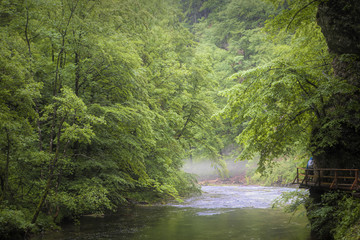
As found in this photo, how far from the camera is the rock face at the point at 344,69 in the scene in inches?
380

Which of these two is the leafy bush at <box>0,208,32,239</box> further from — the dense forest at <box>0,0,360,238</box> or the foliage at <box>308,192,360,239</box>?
the foliage at <box>308,192,360,239</box>

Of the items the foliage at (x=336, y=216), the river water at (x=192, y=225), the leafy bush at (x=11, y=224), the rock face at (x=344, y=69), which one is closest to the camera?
the foliage at (x=336, y=216)

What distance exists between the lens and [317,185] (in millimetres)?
10719

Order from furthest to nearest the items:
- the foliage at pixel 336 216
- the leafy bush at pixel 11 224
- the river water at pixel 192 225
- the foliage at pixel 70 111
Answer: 1. the river water at pixel 192 225
2. the foliage at pixel 70 111
3. the leafy bush at pixel 11 224
4. the foliage at pixel 336 216

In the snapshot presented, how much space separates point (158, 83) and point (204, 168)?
25.4m

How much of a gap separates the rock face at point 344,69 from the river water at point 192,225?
3330mm

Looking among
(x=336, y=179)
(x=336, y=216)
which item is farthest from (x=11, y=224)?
(x=336, y=179)

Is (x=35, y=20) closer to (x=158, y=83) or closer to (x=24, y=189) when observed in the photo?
(x=24, y=189)

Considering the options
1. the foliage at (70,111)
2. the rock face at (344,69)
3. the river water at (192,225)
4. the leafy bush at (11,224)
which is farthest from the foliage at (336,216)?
the leafy bush at (11,224)

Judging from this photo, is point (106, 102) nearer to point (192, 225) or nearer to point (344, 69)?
point (192, 225)

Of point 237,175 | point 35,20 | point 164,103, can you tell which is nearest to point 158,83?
point 164,103

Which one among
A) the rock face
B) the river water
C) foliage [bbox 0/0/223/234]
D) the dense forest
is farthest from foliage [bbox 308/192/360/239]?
foliage [bbox 0/0/223/234]

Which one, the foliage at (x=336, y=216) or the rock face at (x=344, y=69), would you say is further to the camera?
the rock face at (x=344, y=69)

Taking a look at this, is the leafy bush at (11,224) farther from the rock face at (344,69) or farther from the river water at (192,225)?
the rock face at (344,69)
